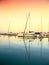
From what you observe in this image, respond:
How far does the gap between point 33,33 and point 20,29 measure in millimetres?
196

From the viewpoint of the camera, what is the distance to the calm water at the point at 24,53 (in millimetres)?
2381

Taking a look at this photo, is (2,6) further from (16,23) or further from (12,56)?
(12,56)

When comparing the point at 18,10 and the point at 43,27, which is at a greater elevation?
the point at 18,10

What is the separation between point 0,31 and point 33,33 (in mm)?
469

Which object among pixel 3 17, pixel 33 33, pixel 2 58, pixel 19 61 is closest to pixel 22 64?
pixel 19 61

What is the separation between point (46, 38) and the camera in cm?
264

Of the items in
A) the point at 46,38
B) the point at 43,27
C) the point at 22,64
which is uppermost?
the point at 43,27

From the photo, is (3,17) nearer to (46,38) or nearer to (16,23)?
(16,23)

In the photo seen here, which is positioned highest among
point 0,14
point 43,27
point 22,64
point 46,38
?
point 0,14

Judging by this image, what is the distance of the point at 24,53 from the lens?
2.61m

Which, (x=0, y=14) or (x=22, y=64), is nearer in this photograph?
(x=22, y=64)

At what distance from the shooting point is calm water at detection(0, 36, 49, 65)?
93.7 inches

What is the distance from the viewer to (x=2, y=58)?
241 centimetres

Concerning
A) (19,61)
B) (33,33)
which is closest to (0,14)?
(33,33)
